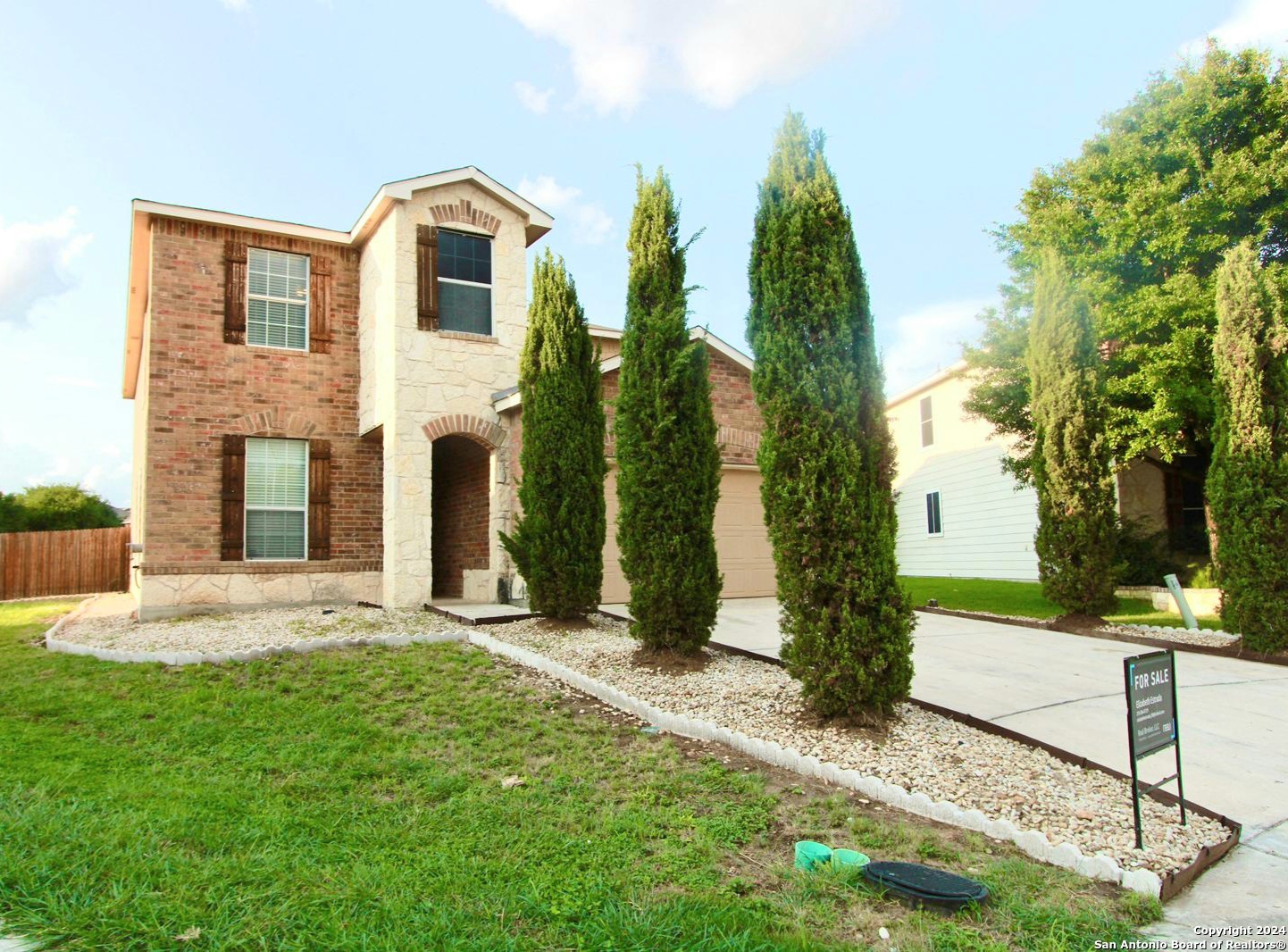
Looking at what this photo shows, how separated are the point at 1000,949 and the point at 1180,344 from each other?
1156 cm

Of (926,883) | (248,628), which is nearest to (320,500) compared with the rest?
(248,628)

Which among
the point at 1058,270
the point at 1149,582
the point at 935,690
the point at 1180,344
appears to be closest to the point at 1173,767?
the point at 935,690

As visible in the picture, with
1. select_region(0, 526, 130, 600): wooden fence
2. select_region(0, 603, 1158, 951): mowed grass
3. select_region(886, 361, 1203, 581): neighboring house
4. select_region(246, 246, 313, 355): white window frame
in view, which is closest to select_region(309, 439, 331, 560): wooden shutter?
select_region(246, 246, 313, 355): white window frame

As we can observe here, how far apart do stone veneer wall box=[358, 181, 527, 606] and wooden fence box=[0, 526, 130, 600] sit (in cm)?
1205

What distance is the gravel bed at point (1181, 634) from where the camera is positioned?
29.9 feet

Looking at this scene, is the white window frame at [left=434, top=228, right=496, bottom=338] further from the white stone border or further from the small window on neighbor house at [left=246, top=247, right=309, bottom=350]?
the white stone border

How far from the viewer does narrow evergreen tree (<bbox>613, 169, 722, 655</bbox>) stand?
7.12 metres

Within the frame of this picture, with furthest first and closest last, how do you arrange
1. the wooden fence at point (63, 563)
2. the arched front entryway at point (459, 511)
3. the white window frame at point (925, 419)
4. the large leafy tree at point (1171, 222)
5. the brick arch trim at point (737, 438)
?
the white window frame at point (925, 419) < the wooden fence at point (63, 563) < the brick arch trim at point (737, 438) < the arched front entryway at point (459, 511) < the large leafy tree at point (1171, 222)

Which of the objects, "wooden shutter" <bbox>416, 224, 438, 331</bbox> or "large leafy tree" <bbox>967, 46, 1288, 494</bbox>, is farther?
"large leafy tree" <bbox>967, 46, 1288, 494</bbox>

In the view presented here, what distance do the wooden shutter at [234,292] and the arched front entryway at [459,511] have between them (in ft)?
10.8

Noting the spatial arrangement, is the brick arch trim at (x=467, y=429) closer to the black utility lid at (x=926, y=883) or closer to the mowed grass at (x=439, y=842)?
the mowed grass at (x=439, y=842)

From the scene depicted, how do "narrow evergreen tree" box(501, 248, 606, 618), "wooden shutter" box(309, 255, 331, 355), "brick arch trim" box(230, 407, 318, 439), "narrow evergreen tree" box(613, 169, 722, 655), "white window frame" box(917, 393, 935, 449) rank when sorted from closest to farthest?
"narrow evergreen tree" box(613, 169, 722, 655) < "narrow evergreen tree" box(501, 248, 606, 618) < "brick arch trim" box(230, 407, 318, 439) < "wooden shutter" box(309, 255, 331, 355) < "white window frame" box(917, 393, 935, 449)

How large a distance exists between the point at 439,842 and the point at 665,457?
419 cm

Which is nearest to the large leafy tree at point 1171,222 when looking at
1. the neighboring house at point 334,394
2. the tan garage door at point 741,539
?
the tan garage door at point 741,539
